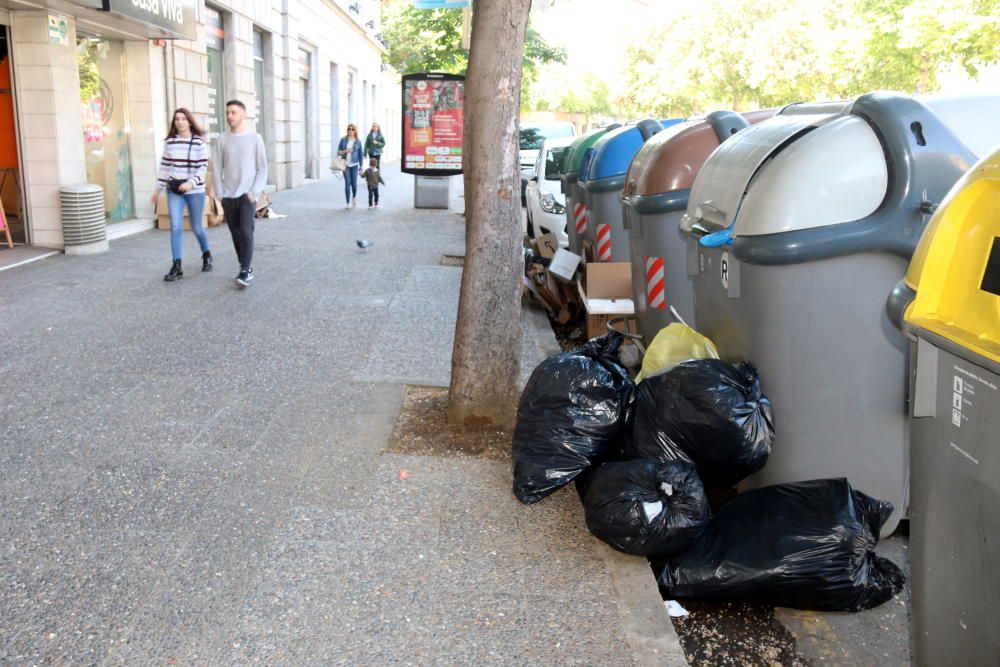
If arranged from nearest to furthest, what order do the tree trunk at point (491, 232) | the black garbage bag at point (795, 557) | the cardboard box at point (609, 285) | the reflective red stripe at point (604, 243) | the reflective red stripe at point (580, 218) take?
the black garbage bag at point (795, 557) < the tree trunk at point (491, 232) < the cardboard box at point (609, 285) < the reflective red stripe at point (604, 243) < the reflective red stripe at point (580, 218)

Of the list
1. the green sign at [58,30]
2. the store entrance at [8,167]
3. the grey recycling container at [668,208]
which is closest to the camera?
the grey recycling container at [668,208]

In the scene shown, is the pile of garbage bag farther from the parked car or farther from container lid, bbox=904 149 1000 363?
the parked car

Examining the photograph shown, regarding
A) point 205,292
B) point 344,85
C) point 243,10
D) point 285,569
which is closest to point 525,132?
point 243,10

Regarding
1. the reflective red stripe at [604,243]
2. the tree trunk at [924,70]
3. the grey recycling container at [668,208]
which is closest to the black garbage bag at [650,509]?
the grey recycling container at [668,208]

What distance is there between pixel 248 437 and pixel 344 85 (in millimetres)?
29346

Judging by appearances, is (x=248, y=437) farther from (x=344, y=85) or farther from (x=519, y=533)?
(x=344, y=85)

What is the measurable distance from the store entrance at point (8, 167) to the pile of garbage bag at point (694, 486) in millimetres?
9047

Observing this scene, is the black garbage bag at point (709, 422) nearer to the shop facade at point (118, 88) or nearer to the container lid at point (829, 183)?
the container lid at point (829, 183)

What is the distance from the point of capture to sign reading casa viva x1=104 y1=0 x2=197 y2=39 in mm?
11000

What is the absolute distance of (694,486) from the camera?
143 inches

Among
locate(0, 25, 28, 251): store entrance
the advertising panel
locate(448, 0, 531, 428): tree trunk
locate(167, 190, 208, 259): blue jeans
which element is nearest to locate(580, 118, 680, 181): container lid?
locate(448, 0, 531, 428): tree trunk

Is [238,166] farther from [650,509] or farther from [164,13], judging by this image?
[650,509]

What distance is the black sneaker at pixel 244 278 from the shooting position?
9.23m

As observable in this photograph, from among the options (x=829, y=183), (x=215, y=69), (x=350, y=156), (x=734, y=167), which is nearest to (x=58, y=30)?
(x=215, y=69)
